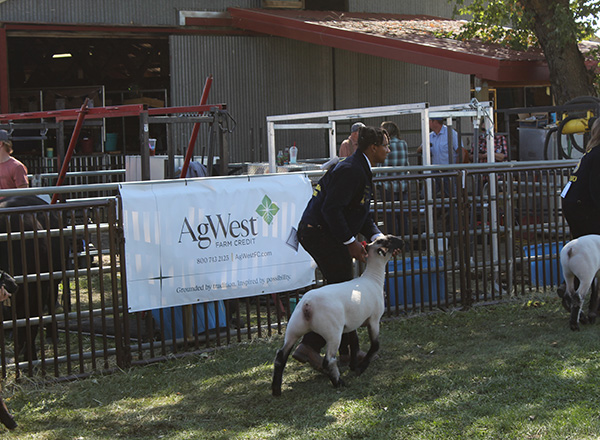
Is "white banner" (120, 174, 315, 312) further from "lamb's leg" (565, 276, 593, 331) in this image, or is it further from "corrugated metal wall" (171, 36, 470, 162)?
"corrugated metal wall" (171, 36, 470, 162)

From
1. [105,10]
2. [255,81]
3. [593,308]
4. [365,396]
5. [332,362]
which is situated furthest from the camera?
[255,81]

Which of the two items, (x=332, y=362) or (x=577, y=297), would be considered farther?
(x=577, y=297)

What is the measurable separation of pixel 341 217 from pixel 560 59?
914cm

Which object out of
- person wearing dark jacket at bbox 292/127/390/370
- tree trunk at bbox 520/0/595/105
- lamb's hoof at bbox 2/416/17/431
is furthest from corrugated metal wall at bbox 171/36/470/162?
lamb's hoof at bbox 2/416/17/431

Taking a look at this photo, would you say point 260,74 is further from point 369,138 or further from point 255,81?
point 369,138

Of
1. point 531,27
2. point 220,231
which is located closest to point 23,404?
point 220,231

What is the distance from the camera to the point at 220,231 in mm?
6414

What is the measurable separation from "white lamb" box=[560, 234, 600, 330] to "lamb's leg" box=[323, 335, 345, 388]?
2551 millimetres

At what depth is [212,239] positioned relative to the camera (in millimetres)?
6379

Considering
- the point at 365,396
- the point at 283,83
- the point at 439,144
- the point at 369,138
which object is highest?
the point at 283,83

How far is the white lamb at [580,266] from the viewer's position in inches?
255

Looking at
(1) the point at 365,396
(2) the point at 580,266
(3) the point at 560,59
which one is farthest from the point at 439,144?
(1) the point at 365,396

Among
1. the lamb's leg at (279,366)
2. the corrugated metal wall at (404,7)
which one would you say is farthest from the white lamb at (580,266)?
the corrugated metal wall at (404,7)

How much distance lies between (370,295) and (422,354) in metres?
1.00
